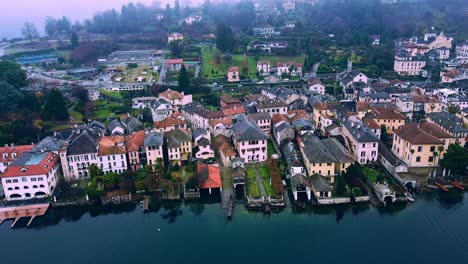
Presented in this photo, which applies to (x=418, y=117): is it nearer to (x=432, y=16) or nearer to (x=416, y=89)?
(x=416, y=89)

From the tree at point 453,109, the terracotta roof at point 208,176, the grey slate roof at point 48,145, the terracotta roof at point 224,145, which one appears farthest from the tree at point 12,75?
the tree at point 453,109

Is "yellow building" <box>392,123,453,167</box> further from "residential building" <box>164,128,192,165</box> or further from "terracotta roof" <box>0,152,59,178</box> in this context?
"terracotta roof" <box>0,152,59,178</box>

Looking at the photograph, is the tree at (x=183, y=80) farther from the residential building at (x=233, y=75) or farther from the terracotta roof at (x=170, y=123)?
the terracotta roof at (x=170, y=123)

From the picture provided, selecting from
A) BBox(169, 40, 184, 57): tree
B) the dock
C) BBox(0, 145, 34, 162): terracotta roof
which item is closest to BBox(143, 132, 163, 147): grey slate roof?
the dock

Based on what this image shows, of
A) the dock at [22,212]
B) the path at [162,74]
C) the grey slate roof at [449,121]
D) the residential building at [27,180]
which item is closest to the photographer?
the dock at [22,212]

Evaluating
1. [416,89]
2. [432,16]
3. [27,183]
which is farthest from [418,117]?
[432,16]
